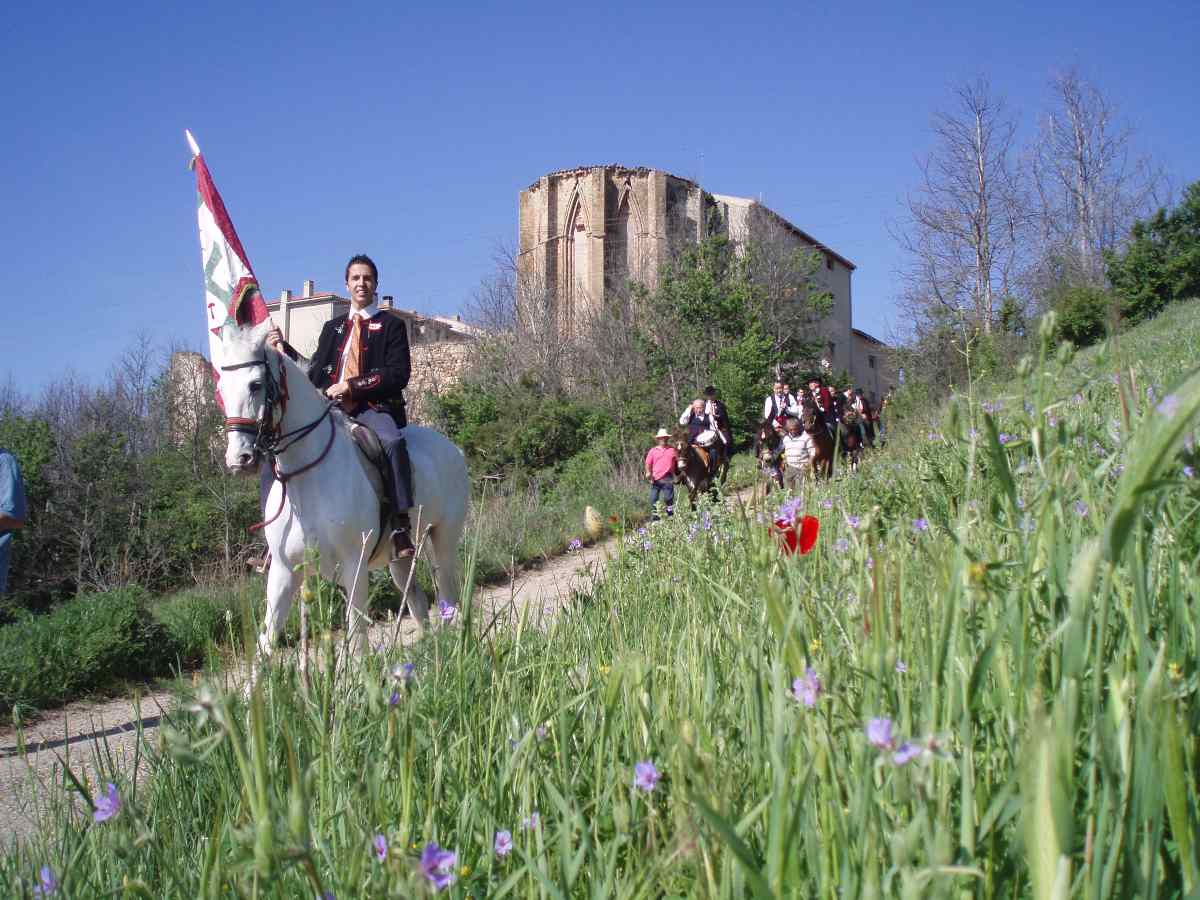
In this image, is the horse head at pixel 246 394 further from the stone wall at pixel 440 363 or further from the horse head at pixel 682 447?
the stone wall at pixel 440 363

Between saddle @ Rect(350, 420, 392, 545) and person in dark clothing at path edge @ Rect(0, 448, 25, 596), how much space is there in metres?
2.14

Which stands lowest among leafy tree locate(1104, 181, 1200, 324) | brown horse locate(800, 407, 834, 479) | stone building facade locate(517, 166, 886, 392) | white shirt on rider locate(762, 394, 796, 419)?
brown horse locate(800, 407, 834, 479)

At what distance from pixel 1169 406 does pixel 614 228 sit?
179 feet

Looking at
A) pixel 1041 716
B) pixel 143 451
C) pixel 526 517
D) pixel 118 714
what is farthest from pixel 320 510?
pixel 143 451

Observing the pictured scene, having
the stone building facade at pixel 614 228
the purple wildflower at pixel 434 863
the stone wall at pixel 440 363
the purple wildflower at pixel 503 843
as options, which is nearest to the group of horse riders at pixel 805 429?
the purple wildflower at pixel 503 843

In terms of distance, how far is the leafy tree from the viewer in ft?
122

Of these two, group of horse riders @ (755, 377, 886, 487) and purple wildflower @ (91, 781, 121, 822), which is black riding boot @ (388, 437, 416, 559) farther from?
purple wildflower @ (91, 781, 121, 822)

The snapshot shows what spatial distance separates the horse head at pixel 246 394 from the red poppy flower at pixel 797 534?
147 inches

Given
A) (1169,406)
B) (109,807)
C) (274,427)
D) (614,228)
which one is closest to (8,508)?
(274,427)

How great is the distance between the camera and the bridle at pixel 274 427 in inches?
214

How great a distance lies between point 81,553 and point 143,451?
152 inches

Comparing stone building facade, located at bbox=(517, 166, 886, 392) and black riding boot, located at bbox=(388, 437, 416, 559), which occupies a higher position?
stone building facade, located at bbox=(517, 166, 886, 392)

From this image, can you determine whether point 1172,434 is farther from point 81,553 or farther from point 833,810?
point 81,553

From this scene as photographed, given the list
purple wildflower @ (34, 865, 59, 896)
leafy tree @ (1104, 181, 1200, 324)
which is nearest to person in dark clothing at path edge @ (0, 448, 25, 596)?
purple wildflower @ (34, 865, 59, 896)
